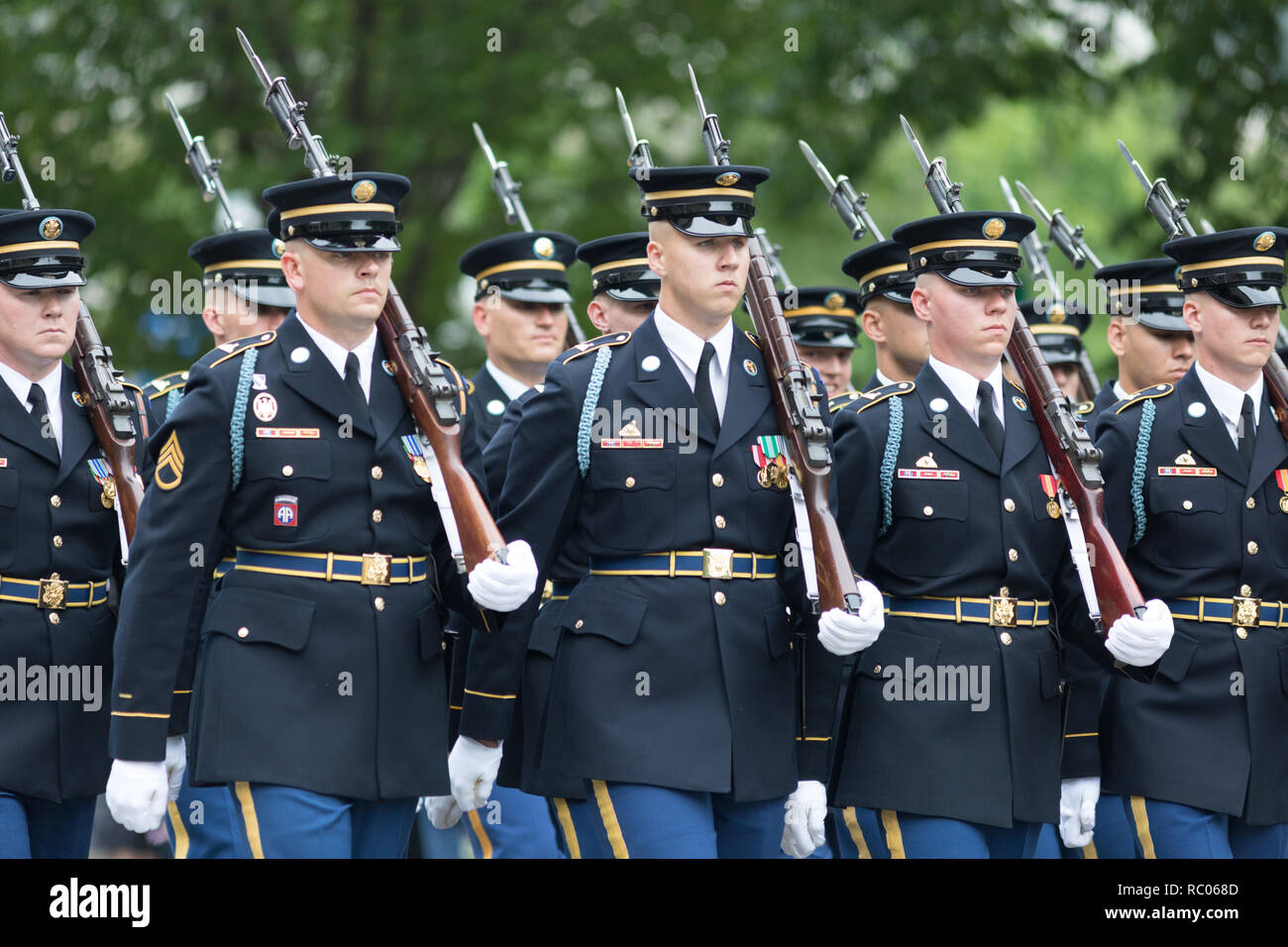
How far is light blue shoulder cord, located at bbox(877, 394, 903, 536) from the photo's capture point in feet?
21.4

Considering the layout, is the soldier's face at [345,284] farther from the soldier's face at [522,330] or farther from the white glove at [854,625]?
the soldier's face at [522,330]

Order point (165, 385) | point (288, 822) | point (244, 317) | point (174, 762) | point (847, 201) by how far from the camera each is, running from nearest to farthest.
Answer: point (288, 822) < point (174, 762) < point (847, 201) < point (165, 385) < point (244, 317)

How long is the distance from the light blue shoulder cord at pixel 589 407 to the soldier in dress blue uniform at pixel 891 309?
87.9 inches

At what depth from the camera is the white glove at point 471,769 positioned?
6.22 m

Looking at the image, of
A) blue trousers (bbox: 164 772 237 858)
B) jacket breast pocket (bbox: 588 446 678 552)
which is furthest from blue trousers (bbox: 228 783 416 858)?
Answer: jacket breast pocket (bbox: 588 446 678 552)

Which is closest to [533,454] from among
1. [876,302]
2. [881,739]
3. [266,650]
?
[266,650]

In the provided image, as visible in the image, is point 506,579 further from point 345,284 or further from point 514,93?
point 514,93

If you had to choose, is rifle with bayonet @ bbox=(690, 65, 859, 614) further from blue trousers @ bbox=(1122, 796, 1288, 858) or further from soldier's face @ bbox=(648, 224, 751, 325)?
blue trousers @ bbox=(1122, 796, 1288, 858)

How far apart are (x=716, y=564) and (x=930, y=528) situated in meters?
0.81

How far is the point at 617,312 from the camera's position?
888cm

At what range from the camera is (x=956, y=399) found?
6.64 metres

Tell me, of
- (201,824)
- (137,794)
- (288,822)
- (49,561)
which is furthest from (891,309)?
(137,794)

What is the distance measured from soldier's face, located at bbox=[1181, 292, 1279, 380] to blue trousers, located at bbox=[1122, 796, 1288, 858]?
4.98 ft

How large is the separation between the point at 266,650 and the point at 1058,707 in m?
2.52
